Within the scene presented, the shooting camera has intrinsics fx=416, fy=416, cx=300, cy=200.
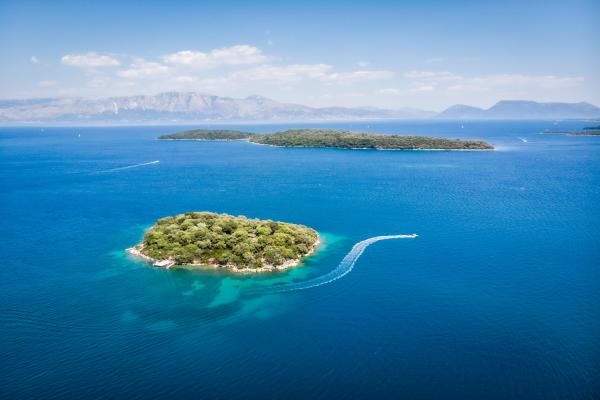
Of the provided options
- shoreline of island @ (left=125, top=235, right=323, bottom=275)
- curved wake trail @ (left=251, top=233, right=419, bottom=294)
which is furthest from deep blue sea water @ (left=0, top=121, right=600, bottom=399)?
shoreline of island @ (left=125, top=235, right=323, bottom=275)

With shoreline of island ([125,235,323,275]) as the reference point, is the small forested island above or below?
above

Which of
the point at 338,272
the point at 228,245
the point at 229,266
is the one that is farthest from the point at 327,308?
the point at 228,245

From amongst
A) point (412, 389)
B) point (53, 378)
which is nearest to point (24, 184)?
point (53, 378)

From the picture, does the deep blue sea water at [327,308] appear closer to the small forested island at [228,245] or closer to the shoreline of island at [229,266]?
the shoreline of island at [229,266]

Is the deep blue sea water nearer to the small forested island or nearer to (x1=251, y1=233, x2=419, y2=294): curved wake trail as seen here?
(x1=251, y1=233, x2=419, y2=294): curved wake trail

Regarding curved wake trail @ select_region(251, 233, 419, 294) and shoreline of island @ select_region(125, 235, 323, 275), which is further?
shoreline of island @ select_region(125, 235, 323, 275)

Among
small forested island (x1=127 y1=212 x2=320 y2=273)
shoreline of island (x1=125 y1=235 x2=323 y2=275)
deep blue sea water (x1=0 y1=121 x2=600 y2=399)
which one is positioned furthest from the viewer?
small forested island (x1=127 y1=212 x2=320 y2=273)

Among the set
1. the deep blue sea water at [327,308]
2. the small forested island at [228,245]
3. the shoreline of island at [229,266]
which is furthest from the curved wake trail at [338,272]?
the small forested island at [228,245]
